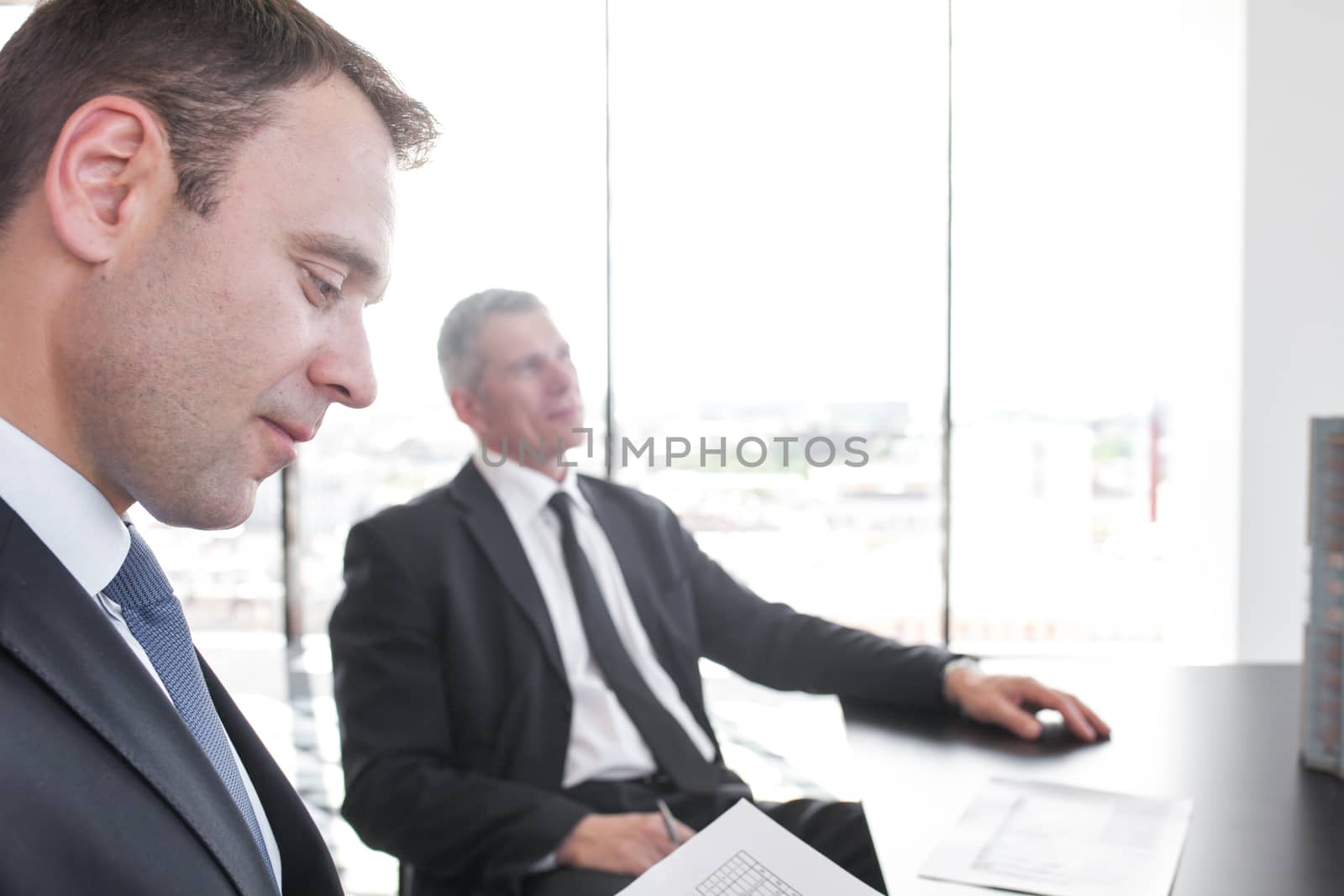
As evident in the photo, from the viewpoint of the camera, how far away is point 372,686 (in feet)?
5.40

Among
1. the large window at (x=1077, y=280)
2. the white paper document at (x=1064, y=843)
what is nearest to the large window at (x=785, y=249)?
the large window at (x=1077, y=280)

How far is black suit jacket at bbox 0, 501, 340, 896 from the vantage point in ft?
1.79

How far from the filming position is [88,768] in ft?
1.90

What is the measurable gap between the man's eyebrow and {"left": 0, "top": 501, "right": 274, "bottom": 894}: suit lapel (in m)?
0.28

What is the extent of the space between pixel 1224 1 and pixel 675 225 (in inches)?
95.3

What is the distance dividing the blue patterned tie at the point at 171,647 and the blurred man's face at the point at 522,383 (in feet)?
4.58

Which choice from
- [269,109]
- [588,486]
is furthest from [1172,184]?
[269,109]

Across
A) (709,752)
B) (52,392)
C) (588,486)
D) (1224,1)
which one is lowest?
(709,752)

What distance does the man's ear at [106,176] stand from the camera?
25.8 inches

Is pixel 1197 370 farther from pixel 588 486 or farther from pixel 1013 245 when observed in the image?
pixel 588 486

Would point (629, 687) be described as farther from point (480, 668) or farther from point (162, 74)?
point (162, 74)

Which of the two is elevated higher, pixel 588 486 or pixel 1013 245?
pixel 1013 245

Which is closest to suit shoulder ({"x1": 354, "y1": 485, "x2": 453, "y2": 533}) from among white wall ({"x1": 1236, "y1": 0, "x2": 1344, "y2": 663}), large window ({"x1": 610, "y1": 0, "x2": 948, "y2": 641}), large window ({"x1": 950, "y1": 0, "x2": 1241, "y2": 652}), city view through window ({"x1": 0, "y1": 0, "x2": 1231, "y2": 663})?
city view through window ({"x1": 0, "y1": 0, "x2": 1231, "y2": 663})

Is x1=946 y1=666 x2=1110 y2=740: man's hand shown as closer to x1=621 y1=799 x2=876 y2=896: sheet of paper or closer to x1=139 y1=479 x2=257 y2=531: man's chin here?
x1=621 y1=799 x2=876 y2=896: sheet of paper
